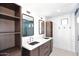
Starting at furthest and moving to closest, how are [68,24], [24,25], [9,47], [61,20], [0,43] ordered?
1. [68,24]
2. [61,20]
3. [24,25]
4. [9,47]
5. [0,43]

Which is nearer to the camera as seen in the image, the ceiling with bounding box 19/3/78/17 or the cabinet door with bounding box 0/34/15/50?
the cabinet door with bounding box 0/34/15/50

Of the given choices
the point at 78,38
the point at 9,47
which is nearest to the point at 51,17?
the point at 78,38

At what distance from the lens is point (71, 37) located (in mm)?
4164

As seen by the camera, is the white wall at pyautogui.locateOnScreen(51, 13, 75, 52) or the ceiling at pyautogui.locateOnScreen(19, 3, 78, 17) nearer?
the ceiling at pyautogui.locateOnScreen(19, 3, 78, 17)

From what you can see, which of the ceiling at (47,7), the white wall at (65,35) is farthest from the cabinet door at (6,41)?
the white wall at (65,35)

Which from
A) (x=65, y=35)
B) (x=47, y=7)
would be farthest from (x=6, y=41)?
(x=65, y=35)

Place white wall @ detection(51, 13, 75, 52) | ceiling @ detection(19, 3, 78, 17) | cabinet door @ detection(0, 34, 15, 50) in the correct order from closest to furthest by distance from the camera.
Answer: cabinet door @ detection(0, 34, 15, 50)
ceiling @ detection(19, 3, 78, 17)
white wall @ detection(51, 13, 75, 52)

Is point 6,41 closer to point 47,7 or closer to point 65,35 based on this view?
point 47,7

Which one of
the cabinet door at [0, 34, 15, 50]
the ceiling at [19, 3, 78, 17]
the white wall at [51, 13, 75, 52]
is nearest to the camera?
the cabinet door at [0, 34, 15, 50]

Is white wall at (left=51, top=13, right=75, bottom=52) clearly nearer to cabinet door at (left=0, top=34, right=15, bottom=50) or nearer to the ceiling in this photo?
the ceiling

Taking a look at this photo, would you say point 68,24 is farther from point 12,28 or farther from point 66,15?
point 12,28

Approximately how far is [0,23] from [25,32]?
2.80 ft

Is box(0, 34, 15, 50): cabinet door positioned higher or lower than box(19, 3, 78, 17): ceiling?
lower

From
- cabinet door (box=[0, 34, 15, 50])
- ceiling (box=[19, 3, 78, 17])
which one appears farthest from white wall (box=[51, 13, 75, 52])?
cabinet door (box=[0, 34, 15, 50])
